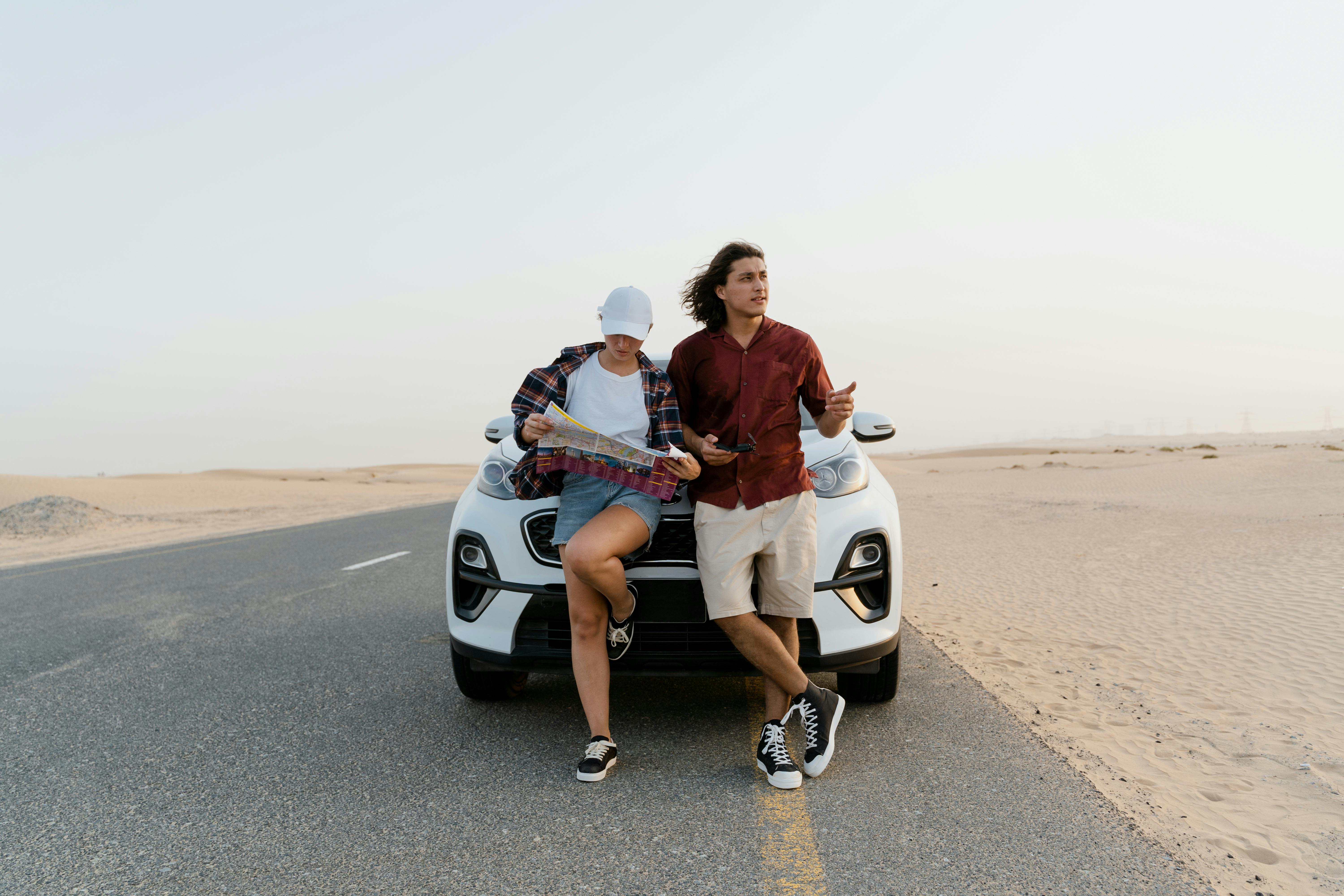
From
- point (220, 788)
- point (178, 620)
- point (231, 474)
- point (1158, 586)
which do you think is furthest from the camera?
point (231, 474)

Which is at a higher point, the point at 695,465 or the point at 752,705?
the point at 695,465

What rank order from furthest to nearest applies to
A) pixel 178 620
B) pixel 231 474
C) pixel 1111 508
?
pixel 231 474 → pixel 1111 508 → pixel 178 620

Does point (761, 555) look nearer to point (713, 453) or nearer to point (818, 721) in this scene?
point (713, 453)

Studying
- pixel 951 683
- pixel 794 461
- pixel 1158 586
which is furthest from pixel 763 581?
pixel 1158 586

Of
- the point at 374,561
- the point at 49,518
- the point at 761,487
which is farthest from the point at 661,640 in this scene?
the point at 49,518

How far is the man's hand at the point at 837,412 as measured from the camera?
11.6 ft

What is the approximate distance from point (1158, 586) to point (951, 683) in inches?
193

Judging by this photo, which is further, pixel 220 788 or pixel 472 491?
pixel 472 491

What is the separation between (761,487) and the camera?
11.6 feet

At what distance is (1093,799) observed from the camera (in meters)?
3.23

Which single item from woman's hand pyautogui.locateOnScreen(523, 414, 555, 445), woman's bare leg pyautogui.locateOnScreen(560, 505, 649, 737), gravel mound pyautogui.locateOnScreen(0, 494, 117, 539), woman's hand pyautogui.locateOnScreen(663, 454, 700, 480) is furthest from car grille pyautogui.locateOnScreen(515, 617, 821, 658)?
gravel mound pyautogui.locateOnScreen(0, 494, 117, 539)

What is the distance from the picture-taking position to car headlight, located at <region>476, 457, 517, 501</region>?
3.96m

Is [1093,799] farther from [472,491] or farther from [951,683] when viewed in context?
[472,491]

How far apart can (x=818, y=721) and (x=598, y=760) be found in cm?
90
